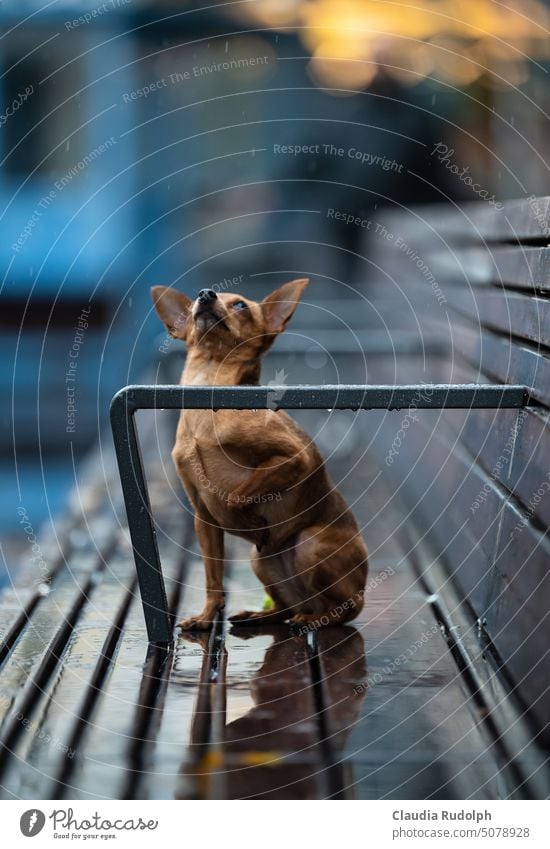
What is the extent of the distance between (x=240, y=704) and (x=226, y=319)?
127 cm

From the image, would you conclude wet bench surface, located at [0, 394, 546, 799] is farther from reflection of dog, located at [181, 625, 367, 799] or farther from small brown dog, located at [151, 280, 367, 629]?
small brown dog, located at [151, 280, 367, 629]

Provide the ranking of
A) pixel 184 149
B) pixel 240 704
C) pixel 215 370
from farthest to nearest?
pixel 184 149, pixel 215 370, pixel 240 704

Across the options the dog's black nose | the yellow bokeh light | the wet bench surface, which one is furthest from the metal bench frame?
the yellow bokeh light

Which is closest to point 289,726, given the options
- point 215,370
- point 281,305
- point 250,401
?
point 250,401

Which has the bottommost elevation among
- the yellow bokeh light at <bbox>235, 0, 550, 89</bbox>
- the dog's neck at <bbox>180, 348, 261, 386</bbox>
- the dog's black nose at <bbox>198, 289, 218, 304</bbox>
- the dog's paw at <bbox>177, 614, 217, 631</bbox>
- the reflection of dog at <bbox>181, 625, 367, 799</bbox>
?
the reflection of dog at <bbox>181, 625, 367, 799</bbox>

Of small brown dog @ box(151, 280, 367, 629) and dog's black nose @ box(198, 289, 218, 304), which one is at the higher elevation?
dog's black nose @ box(198, 289, 218, 304)

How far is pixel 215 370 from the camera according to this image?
3826 millimetres

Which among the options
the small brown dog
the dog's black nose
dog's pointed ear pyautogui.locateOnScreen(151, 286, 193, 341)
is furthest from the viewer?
dog's pointed ear pyautogui.locateOnScreen(151, 286, 193, 341)

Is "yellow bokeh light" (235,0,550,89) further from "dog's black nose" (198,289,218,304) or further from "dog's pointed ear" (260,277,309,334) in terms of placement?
"dog's black nose" (198,289,218,304)

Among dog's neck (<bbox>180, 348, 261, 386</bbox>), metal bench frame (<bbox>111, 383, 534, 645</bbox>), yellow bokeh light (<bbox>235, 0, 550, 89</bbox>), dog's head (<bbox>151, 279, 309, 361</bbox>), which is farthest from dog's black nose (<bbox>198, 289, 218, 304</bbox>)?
yellow bokeh light (<bbox>235, 0, 550, 89</bbox>)

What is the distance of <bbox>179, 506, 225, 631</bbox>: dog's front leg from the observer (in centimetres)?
374

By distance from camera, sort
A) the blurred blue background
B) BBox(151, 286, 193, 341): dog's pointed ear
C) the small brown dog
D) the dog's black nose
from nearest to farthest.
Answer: the small brown dog
the dog's black nose
BBox(151, 286, 193, 341): dog's pointed ear
the blurred blue background

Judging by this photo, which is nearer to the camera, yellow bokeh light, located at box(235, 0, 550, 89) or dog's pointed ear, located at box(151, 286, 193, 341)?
dog's pointed ear, located at box(151, 286, 193, 341)

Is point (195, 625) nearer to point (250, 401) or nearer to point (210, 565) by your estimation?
point (210, 565)
